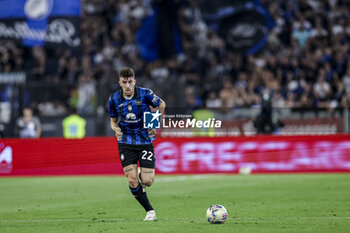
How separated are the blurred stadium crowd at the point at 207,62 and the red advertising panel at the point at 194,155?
9.75 feet

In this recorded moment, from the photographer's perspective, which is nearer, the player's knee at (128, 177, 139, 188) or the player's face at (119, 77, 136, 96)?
the player's face at (119, 77, 136, 96)

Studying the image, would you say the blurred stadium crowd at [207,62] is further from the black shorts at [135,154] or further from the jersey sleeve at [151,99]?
the black shorts at [135,154]

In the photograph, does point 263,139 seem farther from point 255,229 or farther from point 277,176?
point 255,229

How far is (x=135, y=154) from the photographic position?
998 cm

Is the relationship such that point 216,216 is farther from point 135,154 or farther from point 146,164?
point 135,154

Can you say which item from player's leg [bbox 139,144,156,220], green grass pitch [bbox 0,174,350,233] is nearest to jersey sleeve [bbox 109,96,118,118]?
player's leg [bbox 139,144,156,220]

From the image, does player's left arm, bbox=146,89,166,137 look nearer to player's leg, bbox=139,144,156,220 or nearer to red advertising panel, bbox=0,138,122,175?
player's leg, bbox=139,144,156,220

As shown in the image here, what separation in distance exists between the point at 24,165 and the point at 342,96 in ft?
37.6

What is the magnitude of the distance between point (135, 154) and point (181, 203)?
281 centimetres

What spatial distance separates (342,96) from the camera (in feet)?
76.2

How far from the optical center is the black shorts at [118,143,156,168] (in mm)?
9930

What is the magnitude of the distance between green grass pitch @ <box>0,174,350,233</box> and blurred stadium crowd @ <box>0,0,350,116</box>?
197 inches

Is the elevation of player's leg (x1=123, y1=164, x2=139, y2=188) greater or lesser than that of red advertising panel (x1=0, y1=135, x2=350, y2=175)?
greater

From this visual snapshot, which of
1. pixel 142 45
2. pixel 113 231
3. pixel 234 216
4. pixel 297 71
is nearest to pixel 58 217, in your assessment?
pixel 113 231
